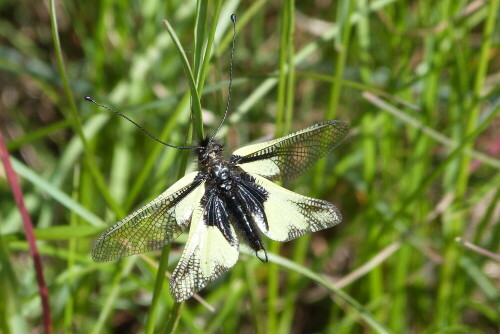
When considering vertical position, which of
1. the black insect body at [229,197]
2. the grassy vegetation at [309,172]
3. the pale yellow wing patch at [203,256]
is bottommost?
the pale yellow wing patch at [203,256]

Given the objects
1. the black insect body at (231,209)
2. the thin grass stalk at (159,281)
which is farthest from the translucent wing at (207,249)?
the thin grass stalk at (159,281)

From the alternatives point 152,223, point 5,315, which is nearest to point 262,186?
point 152,223

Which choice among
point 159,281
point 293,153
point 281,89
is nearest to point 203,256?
point 159,281

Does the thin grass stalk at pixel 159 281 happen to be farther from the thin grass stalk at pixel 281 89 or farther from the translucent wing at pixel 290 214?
the thin grass stalk at pixel 281 89

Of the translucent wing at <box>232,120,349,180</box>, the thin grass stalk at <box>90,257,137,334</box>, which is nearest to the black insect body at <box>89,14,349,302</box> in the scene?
the translucent wing at <box>232,120,349,180</box>

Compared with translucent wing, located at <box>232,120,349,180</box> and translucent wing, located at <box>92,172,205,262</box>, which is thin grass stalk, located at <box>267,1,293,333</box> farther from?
translucent wing, located at <box>92,172,205,262</box>
